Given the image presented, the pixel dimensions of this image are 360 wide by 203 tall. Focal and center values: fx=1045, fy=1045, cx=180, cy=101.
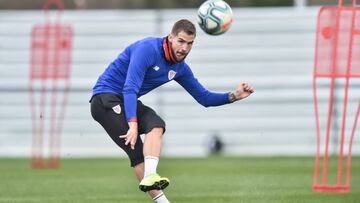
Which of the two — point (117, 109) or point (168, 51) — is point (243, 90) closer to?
point (168, 51)

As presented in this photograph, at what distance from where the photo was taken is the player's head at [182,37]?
31.4 feet

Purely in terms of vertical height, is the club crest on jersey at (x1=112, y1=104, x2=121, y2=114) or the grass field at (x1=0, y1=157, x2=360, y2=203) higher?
the club crest on jersey at (x1=112, y1=104, x2=121, y2=114)

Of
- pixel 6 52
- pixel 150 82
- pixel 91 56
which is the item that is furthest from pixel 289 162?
pixel 150 82

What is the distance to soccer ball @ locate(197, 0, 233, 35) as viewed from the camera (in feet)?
33.5

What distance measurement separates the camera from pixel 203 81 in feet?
72.2

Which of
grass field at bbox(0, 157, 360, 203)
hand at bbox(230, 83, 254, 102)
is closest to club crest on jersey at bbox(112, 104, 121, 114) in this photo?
hand at bbox(230, 83, 254, 102)

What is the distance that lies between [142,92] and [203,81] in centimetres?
1183

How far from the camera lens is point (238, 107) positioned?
21953mm

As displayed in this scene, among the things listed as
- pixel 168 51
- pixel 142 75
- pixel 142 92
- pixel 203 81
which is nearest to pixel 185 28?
pixel 168 51

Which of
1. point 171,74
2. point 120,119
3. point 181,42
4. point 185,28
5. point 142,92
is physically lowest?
point 120,119

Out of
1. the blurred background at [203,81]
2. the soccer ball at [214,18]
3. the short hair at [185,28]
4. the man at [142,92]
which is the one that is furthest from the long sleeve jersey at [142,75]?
the blurred background at [203,81]

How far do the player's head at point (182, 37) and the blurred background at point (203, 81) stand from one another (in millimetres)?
12016

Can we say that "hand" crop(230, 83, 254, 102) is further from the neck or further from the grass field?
the grass field

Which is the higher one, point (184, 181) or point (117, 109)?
point (117, 109)
